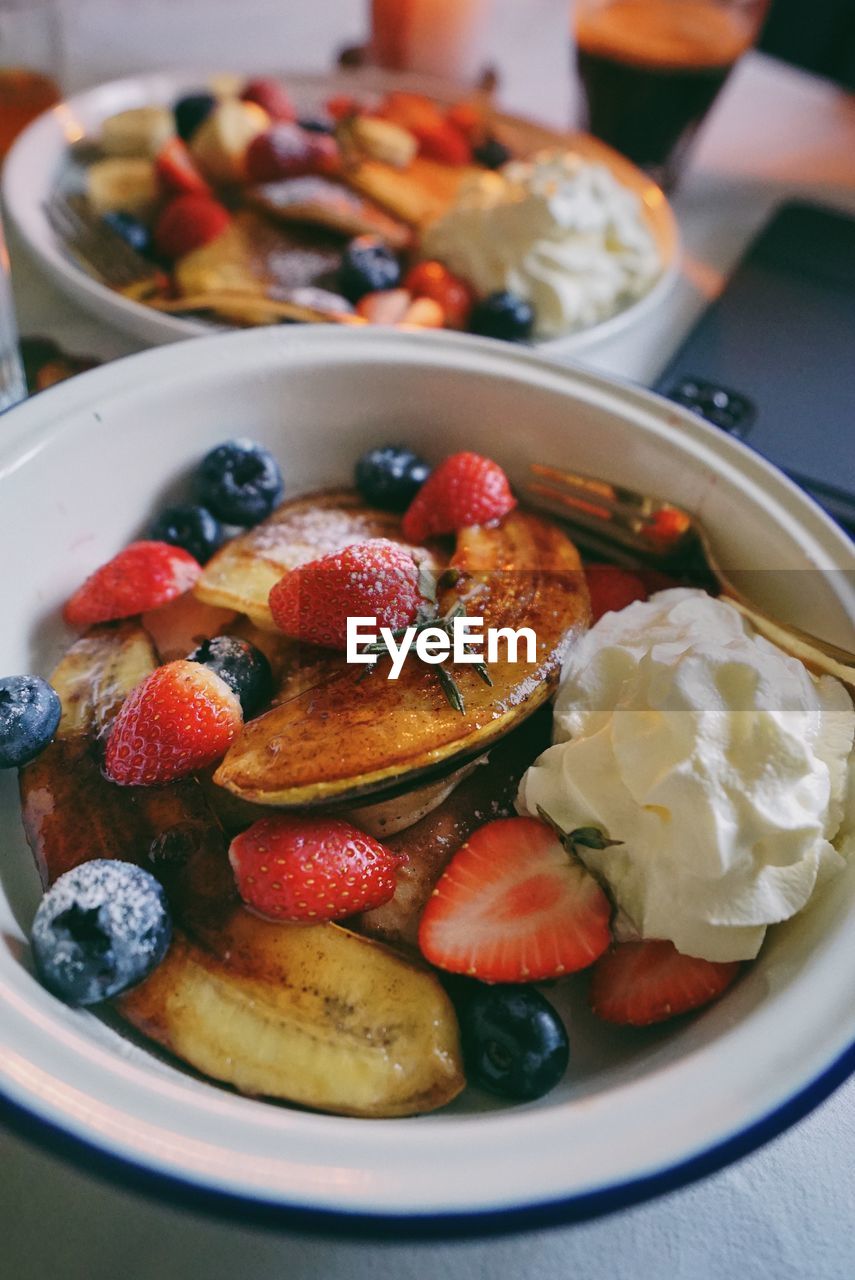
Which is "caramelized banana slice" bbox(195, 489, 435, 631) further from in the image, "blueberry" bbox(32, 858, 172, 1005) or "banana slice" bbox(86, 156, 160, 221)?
"banana slice" bbox(86, 156, 160, 221)

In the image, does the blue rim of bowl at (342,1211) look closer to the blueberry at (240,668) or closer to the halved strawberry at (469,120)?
the blueberry at (240,668)

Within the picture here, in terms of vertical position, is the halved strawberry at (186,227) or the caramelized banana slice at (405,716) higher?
the caramelized banana slice at (405,716)

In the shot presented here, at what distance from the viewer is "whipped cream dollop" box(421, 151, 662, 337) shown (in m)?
1.50

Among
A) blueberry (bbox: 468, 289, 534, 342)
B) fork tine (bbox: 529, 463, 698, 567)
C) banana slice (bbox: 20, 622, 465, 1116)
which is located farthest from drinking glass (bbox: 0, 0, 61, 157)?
banana slice (bbox: 20, 622, 465, 1116)

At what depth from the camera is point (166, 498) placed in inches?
39.9

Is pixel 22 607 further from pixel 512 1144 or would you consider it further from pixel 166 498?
pixel 512 1144

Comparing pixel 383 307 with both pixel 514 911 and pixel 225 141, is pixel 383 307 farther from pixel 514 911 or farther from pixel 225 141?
pixel 514 911

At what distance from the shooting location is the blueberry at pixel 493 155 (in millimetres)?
1833

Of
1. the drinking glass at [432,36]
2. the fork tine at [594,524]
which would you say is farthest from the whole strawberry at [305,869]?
the drinking glass at [432,36]

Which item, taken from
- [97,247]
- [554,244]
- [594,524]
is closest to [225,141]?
[97,247]

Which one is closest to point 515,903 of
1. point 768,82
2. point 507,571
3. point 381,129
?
point 507,571

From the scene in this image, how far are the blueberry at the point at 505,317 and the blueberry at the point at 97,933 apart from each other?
3.45 feet

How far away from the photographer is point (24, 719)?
2.52 feet

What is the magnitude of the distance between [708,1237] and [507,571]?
0.58m
